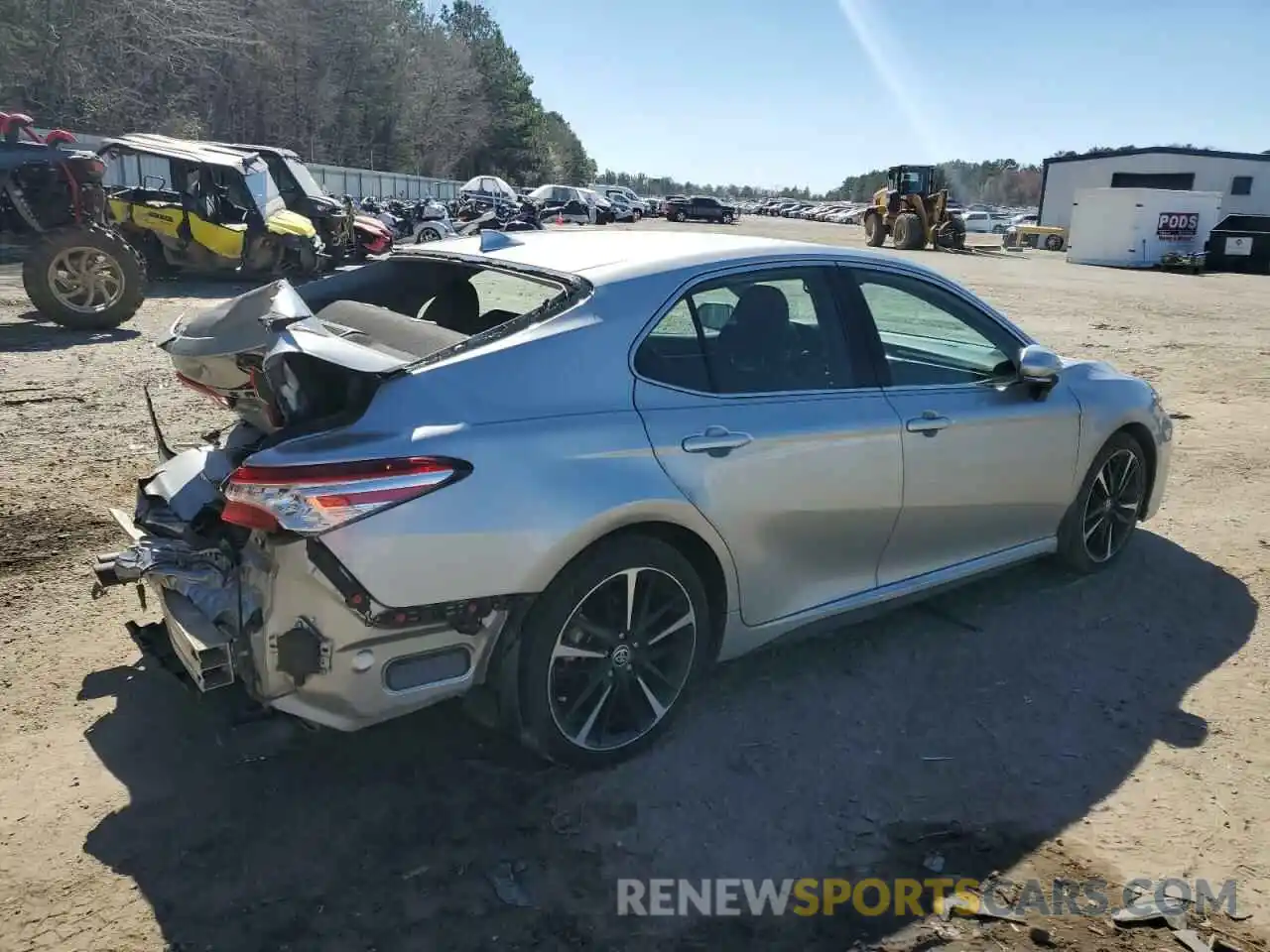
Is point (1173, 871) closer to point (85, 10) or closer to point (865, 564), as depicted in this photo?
point (865, 564)

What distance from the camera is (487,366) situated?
2.77 m

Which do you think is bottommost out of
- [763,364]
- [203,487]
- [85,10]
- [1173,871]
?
[1173,871]

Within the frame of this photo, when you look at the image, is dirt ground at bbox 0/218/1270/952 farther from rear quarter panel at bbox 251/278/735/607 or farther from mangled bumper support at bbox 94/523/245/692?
rear quarter panel at bbox 251/278/735/607

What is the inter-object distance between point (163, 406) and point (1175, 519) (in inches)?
279

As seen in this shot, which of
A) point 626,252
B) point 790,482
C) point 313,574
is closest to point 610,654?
point 790,482

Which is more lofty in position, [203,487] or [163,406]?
[203,487]

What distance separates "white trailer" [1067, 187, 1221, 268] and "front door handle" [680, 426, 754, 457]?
34849mm

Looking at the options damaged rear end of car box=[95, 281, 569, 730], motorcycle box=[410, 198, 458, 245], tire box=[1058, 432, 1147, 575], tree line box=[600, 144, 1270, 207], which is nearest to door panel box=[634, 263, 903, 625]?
damaged rear end of car box=[95, 281, 569, 730]

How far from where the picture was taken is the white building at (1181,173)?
47.5 metres

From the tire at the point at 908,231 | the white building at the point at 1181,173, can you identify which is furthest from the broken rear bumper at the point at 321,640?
the white building at the point at 1181,173

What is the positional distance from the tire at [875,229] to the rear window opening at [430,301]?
112 feet

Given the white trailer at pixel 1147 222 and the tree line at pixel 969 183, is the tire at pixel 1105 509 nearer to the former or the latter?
the white trailer at pixel 1147 222

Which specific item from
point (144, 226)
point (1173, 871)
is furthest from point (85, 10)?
point (1173, 871)

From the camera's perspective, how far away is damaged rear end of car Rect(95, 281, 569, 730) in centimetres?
247
